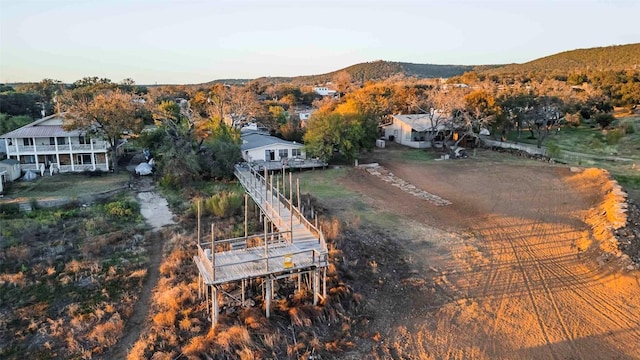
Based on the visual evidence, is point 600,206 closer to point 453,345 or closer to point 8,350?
point 453,345

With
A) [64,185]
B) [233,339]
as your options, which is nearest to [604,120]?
[64,185]

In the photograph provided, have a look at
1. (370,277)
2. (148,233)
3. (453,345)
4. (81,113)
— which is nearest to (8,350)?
(148,233)

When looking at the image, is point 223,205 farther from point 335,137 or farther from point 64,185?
point 64,185

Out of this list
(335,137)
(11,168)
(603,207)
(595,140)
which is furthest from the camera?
(595,140)

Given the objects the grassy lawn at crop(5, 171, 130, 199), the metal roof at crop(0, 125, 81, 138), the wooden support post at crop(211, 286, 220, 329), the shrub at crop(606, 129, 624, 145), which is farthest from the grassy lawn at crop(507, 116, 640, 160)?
the metal roof at crop(0, 125, 81, 138)

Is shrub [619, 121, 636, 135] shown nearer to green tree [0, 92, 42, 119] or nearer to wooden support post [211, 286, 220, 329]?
wooden support post [211, 286, 220, 329]
